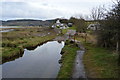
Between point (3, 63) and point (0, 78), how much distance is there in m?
7.87

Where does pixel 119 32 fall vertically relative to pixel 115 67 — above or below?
above

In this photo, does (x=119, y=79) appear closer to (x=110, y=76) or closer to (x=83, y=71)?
(x=110, y=76)

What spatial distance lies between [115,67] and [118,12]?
6.19 m

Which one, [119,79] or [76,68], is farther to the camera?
[76,68]

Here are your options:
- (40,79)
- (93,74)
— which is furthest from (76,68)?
(40,79)

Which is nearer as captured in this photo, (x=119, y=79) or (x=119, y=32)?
(x=119, y=79)

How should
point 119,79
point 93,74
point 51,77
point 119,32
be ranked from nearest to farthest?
point 119,79 → point 93,74 → point 51,77 → point 119,32

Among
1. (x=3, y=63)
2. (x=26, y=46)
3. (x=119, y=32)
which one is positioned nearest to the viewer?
(x=119, y=32)

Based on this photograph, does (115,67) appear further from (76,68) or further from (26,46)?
(26,46)

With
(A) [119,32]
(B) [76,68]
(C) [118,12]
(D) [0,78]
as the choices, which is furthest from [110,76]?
(D) [0,78]

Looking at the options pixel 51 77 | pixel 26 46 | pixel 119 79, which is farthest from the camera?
pixel 26 46

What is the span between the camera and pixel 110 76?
51.2 ft

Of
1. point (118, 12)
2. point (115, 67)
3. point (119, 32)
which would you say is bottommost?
point (115, 67)

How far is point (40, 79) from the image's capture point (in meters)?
17.7
